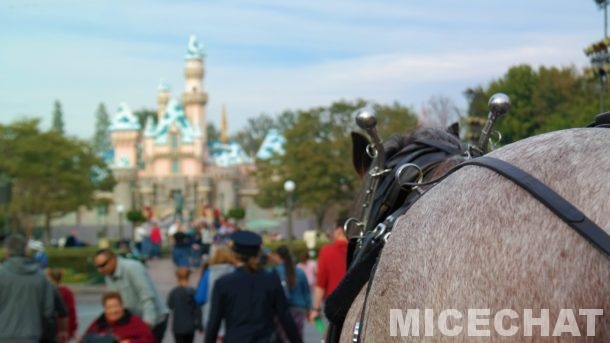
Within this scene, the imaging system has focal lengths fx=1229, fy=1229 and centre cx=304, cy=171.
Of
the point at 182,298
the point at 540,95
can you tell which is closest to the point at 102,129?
the point at 540,95

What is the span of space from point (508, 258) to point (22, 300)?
320 inches

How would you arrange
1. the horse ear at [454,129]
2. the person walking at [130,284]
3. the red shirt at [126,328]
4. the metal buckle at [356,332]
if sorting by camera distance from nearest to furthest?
the metal buckle at [356,332]
the horse ear at [454,129]
the red shirt at [126,328]
the person walking at [130,284]

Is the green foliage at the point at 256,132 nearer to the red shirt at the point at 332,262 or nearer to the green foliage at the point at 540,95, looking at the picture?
the green foliage at the point at 540,95

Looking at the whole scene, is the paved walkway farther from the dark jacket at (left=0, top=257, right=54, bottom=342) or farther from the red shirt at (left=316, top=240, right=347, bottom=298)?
the dark jacket at (left=0, top=257, right=54, bottom=342)

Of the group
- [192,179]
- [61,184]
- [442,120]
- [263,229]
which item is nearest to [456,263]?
[442,120]

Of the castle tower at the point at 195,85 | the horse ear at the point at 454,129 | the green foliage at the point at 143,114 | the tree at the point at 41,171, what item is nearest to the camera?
the horse ear at the point at 454,129

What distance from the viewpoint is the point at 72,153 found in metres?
80.4

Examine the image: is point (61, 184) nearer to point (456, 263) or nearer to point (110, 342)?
point (110, 342)

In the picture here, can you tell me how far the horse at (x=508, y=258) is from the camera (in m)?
2.20

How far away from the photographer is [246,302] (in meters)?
8.48

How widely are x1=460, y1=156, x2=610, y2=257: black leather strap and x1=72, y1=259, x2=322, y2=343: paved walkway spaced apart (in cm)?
1604

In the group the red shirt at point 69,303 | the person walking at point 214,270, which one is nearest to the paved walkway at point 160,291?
the person walking at point 214,270

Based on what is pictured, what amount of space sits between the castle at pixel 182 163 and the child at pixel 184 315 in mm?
91668

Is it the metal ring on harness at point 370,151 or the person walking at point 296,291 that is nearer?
the metal ring on harness at point 370,151
